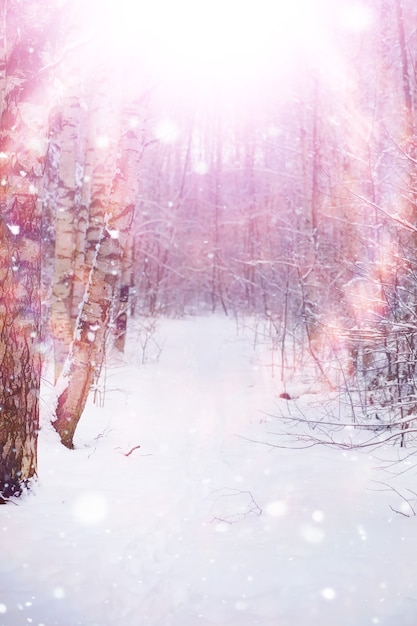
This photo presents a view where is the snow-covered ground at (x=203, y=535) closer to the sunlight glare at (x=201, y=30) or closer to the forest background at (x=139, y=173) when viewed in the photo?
the forest background at (x=139, y=173)

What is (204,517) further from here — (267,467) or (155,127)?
(155,127)

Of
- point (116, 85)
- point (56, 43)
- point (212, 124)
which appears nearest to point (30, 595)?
point (56, 43)

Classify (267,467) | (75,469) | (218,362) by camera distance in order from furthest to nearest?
1. (218,362)
2. (267,467)
3. (75,469)

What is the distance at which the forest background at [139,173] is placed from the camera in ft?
11.0

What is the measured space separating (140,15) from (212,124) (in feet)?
83.3

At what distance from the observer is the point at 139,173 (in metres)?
9.23

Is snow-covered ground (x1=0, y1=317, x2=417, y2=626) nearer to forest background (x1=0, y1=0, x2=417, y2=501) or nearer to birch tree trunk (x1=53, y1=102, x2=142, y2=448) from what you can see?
birch tree trunk (x1=53, y1=102, x2=142, y2=448)

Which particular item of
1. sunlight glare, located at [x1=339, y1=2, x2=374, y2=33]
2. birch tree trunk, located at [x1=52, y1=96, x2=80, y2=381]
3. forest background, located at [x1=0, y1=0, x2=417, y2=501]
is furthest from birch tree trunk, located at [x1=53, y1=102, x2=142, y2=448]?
sunlight glare, located at [x1=339, y1=2, x2=374, y2=33]

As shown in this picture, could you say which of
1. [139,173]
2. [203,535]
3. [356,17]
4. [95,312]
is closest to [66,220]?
[139,173]

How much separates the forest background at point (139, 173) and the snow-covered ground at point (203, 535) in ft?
1.63

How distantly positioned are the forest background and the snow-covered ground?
50cm

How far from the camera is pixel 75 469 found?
13.3 feet

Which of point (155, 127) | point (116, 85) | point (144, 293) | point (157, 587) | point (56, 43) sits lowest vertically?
point (157, 587)

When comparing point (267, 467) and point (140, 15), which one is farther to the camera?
point (140, 15)
